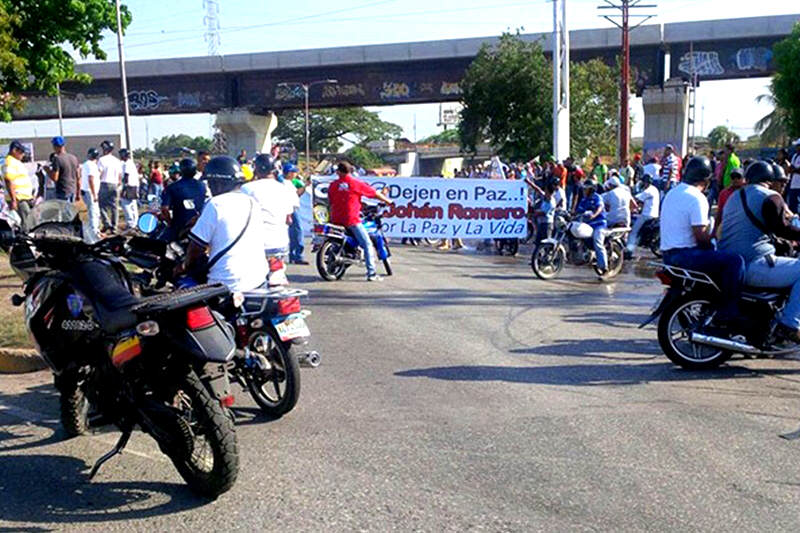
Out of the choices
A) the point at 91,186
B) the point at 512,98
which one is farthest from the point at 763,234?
the point at 512,98

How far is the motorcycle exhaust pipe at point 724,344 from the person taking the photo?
7656 mm

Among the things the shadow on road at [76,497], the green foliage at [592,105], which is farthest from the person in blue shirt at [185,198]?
the green foliage at [592,105]

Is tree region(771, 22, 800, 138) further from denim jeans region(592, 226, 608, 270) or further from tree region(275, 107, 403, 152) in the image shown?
tree region(275, 107, 403, 152)

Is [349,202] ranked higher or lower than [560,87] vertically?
lower

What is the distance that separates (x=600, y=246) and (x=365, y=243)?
4.24 m

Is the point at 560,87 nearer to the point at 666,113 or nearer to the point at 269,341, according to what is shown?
the point at 666,113

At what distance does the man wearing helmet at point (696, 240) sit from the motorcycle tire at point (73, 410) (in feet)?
17.3

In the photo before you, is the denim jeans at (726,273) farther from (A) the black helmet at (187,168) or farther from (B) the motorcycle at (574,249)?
(B) the motorcycle at (574,249)

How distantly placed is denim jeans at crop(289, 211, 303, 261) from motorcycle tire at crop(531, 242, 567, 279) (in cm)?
421

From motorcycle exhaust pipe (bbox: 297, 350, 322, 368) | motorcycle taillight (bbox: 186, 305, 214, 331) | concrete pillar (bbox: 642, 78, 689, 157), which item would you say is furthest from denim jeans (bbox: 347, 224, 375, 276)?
concrete pillar (bbox: 642, 78, 689, 157)

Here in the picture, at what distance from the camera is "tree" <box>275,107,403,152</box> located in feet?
335

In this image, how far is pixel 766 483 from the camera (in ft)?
16.6

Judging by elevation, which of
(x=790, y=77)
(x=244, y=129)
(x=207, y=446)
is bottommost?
(x=207, y=446)

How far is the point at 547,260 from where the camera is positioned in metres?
15.0
